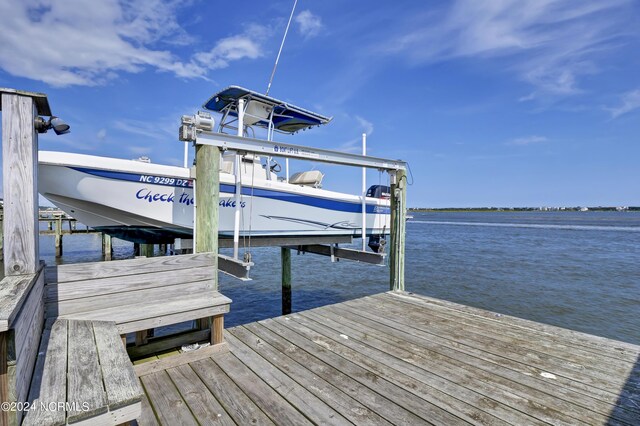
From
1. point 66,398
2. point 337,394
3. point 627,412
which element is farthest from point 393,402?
point 66,398

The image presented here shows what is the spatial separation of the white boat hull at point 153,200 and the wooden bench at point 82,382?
8.94 ft

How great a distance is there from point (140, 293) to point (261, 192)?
298 centimetres

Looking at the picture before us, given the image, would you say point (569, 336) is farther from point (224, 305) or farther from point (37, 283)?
point (37, 283)

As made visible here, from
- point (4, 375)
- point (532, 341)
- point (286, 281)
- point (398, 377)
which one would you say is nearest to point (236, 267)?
point (398, 377)

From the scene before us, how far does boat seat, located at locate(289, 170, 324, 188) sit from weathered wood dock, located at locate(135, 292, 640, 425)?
337cm

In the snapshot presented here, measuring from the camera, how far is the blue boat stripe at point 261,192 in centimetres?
484

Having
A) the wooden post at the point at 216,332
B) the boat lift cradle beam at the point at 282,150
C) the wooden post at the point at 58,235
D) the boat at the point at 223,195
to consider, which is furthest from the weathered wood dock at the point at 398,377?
the wooden post at the point at 58,235

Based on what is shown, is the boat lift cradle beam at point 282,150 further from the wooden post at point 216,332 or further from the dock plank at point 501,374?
the dock plank at point 501,374

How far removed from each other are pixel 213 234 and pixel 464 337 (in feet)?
10.5

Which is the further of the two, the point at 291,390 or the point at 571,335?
the point at 571,335

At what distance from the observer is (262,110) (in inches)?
271

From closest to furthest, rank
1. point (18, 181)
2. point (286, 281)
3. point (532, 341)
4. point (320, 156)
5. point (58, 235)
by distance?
1. point (18, 181)
2. point (532, 341)
3. point (320, 156)
4. point (286, 281)
5. point (58, 235)

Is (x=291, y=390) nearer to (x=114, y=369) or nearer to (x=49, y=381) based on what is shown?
(x=114, y=369)

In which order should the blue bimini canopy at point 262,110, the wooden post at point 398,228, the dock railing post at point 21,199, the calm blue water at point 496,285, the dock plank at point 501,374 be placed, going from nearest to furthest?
the dock railing post at point 21,199 → the dock plank at point 501,374 → the wooden post at point 398,228 → the blue bimini canopy at point 262,110 → the calm blue water at point 496,285
